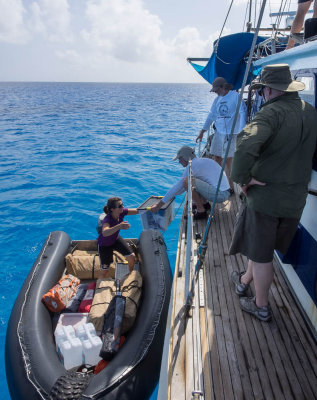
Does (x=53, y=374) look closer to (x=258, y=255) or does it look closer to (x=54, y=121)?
(x=258, y=255)

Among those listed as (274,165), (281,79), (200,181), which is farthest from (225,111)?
(274,165)

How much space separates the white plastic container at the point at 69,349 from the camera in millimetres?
3076

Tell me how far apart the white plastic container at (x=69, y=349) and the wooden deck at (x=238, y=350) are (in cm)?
126

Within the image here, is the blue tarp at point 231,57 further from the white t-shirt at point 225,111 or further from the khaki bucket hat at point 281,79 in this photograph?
the khaki bucket hat at point 281,79

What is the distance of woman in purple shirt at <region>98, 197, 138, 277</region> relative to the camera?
14.5ft

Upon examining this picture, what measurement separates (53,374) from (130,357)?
775 millimetres

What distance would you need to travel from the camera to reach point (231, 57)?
7902 mm

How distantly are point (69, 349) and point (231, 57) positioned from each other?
7941 mm

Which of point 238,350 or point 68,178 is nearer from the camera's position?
point 238,350

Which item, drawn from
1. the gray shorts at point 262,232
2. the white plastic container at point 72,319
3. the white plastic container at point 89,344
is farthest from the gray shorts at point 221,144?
the white plastic container at point 89,344

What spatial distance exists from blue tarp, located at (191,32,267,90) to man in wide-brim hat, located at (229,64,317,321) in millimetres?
6305

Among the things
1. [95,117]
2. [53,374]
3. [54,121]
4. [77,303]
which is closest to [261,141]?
[53,374]

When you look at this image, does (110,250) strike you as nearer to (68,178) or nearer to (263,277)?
(263,277)

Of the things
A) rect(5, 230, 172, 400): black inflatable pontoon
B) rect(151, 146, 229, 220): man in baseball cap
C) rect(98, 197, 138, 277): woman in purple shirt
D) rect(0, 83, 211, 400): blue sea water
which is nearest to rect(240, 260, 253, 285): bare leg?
rect(5, 230, 172, 400): black inflatable pontoon
